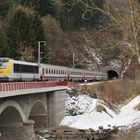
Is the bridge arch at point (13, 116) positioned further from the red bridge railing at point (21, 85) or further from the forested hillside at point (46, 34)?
the forested hillside at point (46, 34)

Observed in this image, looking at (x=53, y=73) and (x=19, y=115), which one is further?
(x=53, y=73)

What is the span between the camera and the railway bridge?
26911 millimetres

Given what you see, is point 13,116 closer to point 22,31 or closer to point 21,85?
point 21,85

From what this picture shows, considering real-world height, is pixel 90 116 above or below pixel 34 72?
below

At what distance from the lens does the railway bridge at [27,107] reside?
26.9 m

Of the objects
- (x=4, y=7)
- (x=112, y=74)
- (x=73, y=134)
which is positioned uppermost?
(x=4, y=7)

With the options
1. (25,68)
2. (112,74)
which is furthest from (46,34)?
(25,68)

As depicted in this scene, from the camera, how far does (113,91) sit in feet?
199

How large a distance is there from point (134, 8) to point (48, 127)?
32.8 meters

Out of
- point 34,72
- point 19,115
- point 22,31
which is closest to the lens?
point 19,115

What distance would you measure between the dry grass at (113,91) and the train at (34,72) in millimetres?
4678

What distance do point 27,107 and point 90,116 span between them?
13414 mm

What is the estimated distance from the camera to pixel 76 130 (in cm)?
3866

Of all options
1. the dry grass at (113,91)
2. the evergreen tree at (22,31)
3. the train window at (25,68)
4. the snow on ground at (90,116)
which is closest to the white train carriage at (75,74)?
the dry grass at (113,91)
